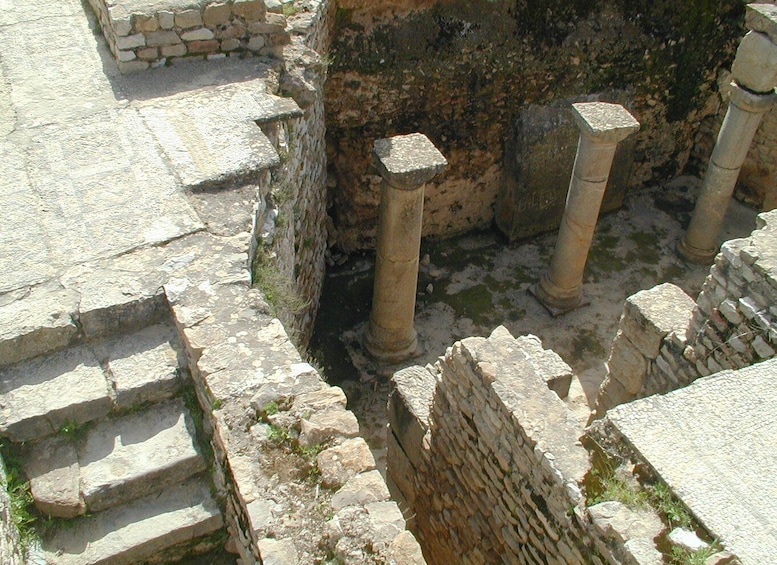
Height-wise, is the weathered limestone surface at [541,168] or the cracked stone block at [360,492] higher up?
the cracked stone block at [360,492]

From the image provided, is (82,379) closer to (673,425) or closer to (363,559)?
(363,559)

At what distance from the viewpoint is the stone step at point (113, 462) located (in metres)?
4.33

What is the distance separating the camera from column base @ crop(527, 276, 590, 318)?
1066cm

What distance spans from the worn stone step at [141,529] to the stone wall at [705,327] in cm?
383

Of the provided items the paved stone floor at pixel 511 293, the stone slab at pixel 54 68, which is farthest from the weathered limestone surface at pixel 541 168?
the stone slab at pixel 54 68

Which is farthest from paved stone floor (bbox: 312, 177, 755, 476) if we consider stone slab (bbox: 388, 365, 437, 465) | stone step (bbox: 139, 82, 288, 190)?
stone step (bbox: 139, 82, 288, 190)

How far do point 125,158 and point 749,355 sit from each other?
4.98m

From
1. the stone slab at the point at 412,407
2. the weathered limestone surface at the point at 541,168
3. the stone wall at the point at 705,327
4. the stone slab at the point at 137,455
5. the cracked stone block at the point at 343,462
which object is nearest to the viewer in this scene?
the cracked stone block at the point at 343,462

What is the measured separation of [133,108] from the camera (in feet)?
22.0

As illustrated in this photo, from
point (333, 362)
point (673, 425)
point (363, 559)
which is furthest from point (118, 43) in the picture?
point (673, 425)

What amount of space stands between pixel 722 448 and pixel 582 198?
620cm

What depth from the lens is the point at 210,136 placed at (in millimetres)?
6398

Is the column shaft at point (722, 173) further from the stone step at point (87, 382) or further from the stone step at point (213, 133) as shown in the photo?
the stone step at point (87, 382)

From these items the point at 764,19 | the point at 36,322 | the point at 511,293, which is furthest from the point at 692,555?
the point at 764,19
